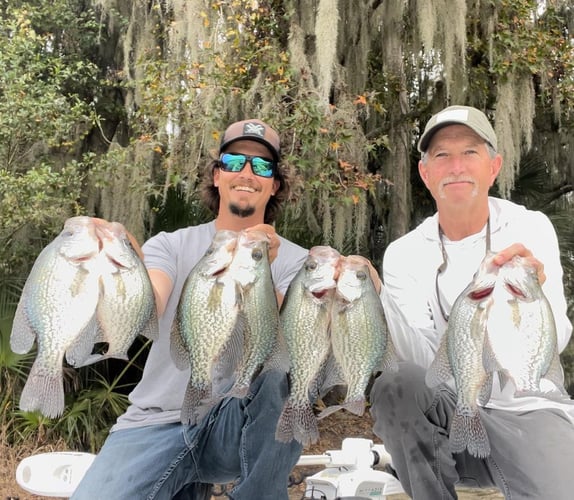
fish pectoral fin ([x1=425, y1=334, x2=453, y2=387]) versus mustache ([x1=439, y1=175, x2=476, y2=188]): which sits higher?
mustache ([x1=439, y1=175, x2=476, y2=188])

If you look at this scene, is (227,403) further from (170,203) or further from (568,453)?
(170,203)

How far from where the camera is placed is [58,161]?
7.29 m

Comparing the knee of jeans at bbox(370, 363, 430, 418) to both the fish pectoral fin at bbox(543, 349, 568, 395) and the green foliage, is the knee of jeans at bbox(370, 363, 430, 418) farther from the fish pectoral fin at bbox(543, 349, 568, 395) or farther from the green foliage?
the green foliage

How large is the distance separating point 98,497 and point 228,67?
13.5 ft

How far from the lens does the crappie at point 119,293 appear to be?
1.84 m

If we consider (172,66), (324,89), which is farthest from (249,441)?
(172,66)

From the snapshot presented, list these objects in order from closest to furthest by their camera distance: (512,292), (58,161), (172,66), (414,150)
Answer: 1. (512,292)
2. (172,66)
3. (58,161)
4. (414,150)

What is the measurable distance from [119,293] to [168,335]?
3.49 ft

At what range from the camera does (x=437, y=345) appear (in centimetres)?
264

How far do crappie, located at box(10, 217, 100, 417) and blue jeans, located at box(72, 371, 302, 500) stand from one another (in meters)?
0.97

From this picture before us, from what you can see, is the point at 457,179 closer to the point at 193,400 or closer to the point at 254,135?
the point at 254,135

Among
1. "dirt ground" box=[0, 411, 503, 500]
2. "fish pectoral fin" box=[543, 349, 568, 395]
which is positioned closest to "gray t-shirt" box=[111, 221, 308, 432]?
"fish pectoral fin" box=[543, 349, 568, 395]

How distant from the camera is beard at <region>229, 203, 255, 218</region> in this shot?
2820mm

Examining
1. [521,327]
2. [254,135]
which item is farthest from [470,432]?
[254,135]
